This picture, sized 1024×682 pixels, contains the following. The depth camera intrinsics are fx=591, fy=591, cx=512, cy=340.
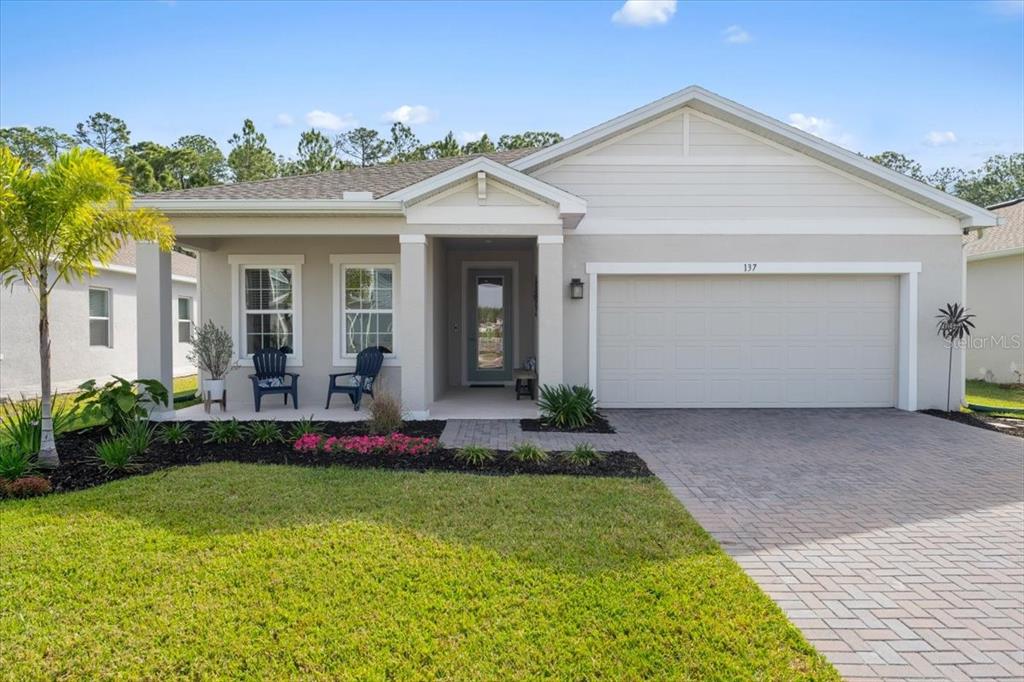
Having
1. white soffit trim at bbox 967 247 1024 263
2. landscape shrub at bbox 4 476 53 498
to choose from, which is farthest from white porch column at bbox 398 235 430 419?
white soffit trim at bbox 967 247 1024 263

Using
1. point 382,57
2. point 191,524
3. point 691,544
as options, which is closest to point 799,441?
point 691,544

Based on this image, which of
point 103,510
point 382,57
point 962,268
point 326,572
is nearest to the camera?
point 326,572

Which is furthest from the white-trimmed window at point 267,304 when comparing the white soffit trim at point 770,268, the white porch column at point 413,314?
the white soffit trim at point 770,268

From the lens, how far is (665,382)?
10688 millimetres

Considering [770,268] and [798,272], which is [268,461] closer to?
[770,268]

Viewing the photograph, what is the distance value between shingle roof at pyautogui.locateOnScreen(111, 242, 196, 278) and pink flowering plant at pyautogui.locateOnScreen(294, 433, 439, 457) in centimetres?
1032

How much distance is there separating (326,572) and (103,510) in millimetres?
2555

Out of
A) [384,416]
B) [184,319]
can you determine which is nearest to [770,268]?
[384,416]

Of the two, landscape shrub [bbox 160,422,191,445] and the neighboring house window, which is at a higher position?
the neighboring house window

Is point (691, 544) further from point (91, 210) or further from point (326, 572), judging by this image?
point (91, 210)

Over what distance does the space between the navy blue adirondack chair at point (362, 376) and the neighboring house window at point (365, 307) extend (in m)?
0.43

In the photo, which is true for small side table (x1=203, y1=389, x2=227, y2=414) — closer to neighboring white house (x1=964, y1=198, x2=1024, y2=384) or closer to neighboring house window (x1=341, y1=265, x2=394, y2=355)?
neighboring house window (x1=341, y1=265, x2=394, y2=355)

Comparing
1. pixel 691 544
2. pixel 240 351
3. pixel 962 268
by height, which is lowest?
pixel 691 544

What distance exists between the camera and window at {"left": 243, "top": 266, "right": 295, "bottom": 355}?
1088 centimetres
